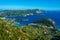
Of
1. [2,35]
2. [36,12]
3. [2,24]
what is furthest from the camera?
[36,12]

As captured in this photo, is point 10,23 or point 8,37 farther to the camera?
point 10,23

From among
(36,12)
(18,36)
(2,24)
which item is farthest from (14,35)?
(36,12)

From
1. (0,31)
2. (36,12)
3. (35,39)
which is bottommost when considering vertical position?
(36,12)

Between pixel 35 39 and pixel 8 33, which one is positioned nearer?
pixel 8 33

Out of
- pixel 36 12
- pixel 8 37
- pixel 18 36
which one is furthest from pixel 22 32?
pixel 36 12

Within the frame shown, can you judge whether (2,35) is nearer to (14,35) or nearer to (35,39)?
(14,35)

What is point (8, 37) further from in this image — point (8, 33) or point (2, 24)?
point (2, 24)

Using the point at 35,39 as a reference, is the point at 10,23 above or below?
above

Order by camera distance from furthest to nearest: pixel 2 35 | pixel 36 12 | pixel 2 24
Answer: pixel 36 12 < pixel 2 24 < pixel 2 35

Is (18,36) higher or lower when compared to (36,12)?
higher
